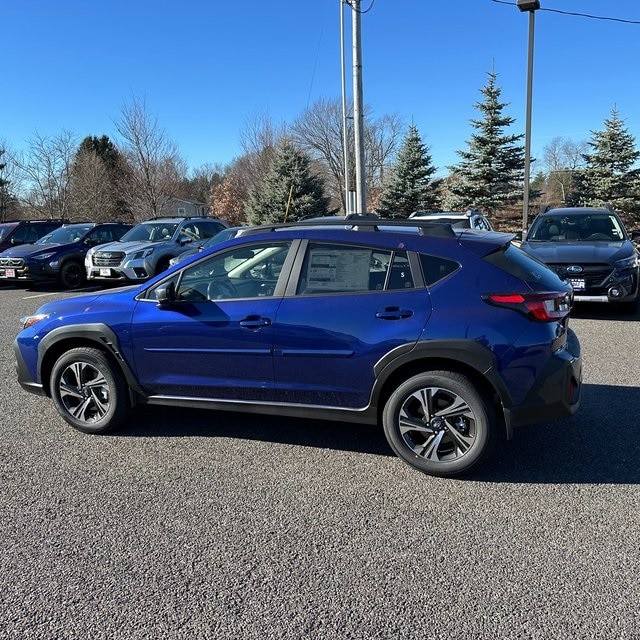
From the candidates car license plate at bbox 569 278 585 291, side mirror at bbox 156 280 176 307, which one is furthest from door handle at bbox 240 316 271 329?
car license plate at bbox 569 278 585 291

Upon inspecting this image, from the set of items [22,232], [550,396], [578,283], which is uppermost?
[22,232]

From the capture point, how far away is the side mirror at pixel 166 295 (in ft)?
13.5

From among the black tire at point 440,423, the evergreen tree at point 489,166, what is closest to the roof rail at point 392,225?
the black tire at point 440,423

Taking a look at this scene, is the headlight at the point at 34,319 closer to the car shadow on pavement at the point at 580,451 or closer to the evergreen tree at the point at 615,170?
the car shadow on pavement at the point at 580,451

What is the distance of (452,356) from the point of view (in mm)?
3549

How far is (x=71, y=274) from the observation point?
Result: 14.4 meters

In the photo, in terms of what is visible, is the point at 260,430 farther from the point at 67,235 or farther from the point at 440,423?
the point at 67,235

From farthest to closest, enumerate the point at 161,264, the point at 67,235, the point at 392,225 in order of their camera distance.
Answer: the point at 67,235
the point at 161,264
the point at 392,225

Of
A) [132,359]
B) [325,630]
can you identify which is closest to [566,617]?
[325,630]

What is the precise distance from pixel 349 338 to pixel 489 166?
29493 millimetres

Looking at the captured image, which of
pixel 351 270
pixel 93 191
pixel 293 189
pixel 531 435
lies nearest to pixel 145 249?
pixel 351 270

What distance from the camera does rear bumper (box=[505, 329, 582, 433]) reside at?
3.51 meters

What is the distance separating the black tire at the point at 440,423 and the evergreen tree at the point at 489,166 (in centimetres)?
2875

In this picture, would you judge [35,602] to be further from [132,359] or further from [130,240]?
[130,240]
